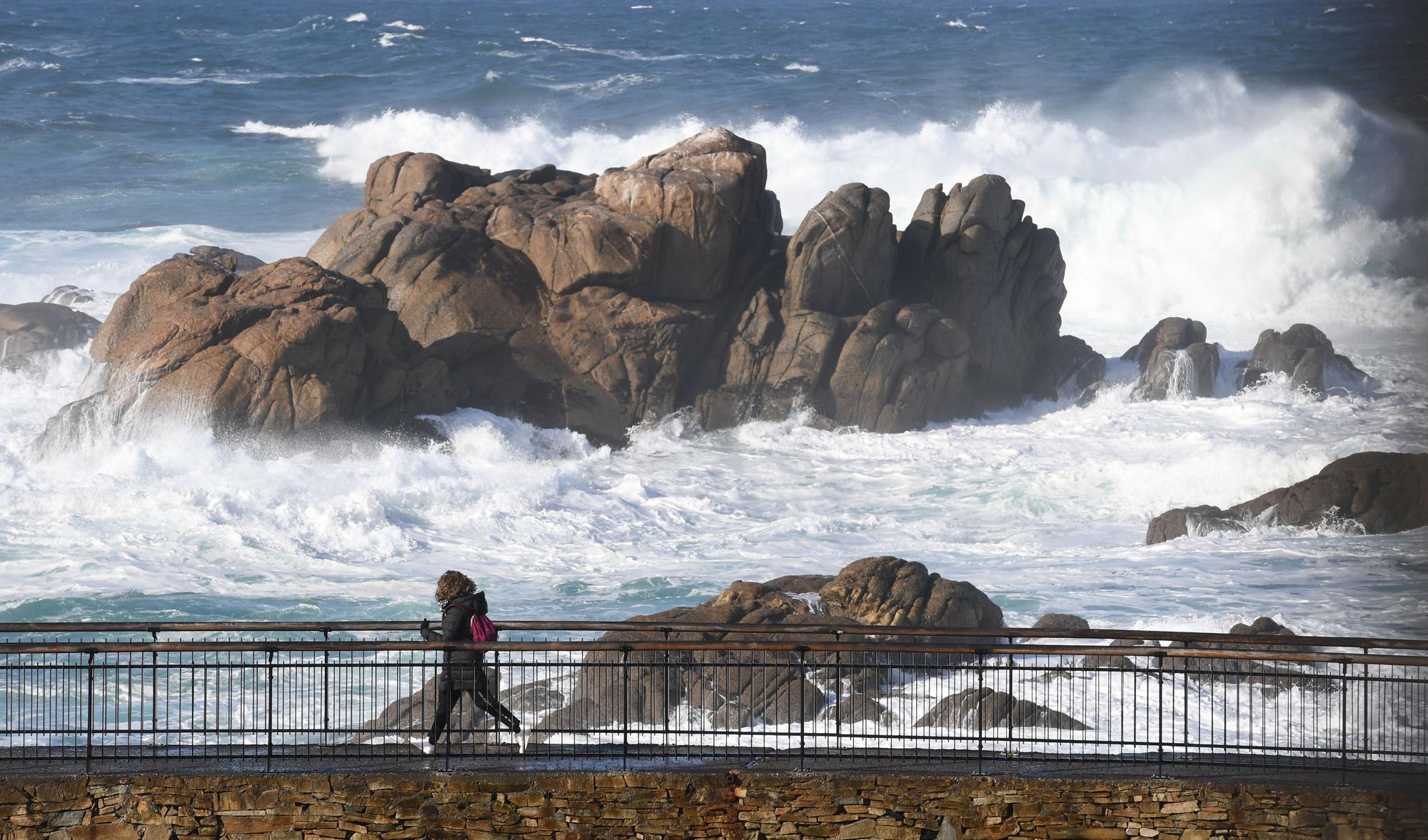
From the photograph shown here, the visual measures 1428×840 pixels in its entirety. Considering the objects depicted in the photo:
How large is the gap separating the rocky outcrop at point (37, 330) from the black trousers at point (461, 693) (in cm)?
2875

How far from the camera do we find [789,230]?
6147 cm

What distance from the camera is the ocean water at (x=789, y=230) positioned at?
92.7 ft

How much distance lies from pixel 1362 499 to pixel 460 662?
20.4m

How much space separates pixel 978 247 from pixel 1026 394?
4.10 metres

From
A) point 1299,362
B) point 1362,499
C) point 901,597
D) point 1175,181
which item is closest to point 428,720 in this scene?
point 901,597

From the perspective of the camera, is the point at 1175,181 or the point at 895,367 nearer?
the point at 895,367

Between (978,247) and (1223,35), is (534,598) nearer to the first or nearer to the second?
(978,247)

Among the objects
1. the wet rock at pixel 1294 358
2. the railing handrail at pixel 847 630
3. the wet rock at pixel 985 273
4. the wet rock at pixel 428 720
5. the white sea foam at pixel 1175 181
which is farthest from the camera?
the white sea foam at pixel 1175 181

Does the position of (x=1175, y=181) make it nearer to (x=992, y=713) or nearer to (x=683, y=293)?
(x=683, y=293)

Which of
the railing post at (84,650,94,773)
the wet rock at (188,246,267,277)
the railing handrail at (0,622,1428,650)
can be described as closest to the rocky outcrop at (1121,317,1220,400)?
the wet rock at (188,246,267,277)

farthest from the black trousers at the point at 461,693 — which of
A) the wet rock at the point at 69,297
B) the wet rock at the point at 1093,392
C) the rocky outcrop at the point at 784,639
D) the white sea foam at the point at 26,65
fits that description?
the white sea foam at the point at 26,65

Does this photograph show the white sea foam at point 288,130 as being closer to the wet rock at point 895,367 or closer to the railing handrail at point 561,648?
the wet rock at point 895,367

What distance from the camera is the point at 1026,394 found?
40.2 meters

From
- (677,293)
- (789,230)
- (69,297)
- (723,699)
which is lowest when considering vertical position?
(723,699)
